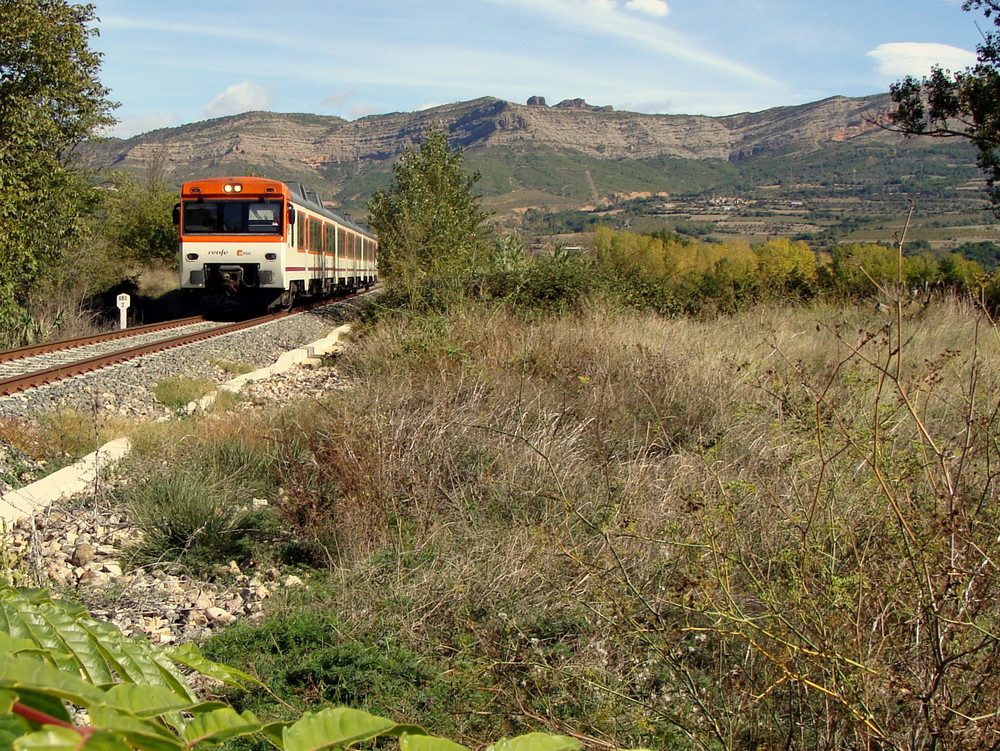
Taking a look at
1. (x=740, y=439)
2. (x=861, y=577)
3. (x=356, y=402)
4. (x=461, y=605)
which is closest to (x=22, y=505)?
(x=356, y=402)

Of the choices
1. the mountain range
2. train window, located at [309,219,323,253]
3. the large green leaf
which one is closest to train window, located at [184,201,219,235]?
train window, located at [309,219,323,253]

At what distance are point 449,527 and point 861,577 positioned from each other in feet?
8.96

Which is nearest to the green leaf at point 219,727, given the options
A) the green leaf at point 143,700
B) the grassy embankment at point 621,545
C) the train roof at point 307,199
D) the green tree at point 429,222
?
the green leaf at point 143,700

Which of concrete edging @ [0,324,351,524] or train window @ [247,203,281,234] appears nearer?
concrete edging @ [0,324,351,524]

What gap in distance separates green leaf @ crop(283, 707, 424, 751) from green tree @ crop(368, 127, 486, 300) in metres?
12.5

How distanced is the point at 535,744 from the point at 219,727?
31cm

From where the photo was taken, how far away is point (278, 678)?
344 cm

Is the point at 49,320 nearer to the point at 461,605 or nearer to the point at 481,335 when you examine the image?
the point at 481,335

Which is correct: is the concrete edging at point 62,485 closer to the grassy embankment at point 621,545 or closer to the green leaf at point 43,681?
the grassy embankment at point 621,545

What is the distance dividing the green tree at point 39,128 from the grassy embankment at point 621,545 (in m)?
10.8

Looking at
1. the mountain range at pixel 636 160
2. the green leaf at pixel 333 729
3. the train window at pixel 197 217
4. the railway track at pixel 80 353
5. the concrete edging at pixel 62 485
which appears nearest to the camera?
the green leaf at pixel 333 729

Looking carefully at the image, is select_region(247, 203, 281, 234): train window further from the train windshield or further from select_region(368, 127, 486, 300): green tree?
select_region(368, 127, 486, 300): green tree

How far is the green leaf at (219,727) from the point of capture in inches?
31.2

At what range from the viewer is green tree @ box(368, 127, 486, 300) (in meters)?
16.1
